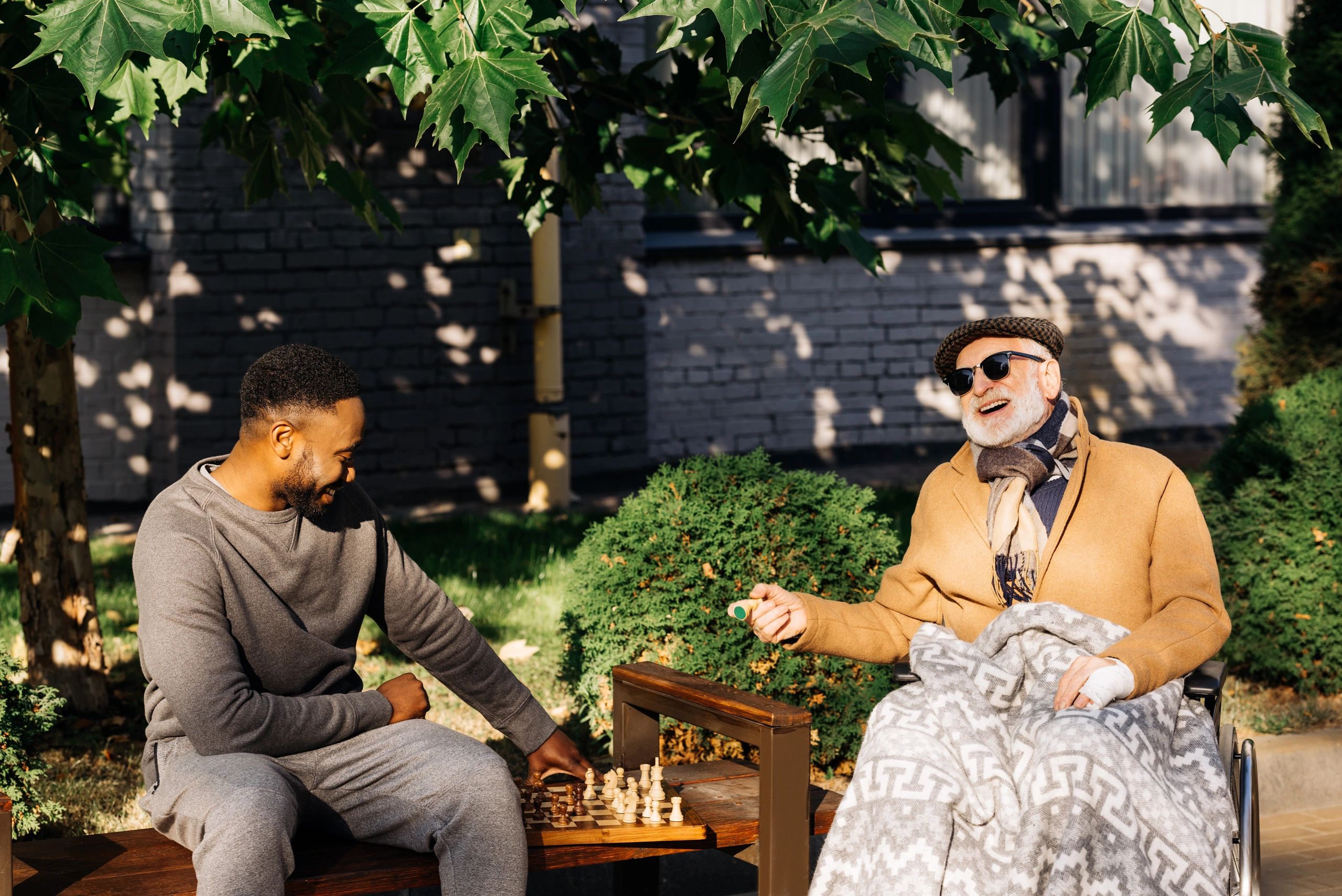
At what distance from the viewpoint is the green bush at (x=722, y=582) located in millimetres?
4770

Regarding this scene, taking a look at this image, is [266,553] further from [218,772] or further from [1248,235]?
[1248,235]

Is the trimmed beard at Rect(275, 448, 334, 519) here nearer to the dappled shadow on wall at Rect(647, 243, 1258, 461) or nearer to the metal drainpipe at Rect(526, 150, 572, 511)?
the metal drainpipe at Rect(526, 150, 572, 511)

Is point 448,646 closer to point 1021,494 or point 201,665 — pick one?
point 201,665

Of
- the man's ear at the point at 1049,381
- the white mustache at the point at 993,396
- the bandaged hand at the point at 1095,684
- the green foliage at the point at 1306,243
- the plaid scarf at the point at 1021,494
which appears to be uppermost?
the green foliage at the point at 1306,243

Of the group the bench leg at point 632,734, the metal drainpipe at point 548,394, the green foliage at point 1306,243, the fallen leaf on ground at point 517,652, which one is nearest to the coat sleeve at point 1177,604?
the bench leg at point 632,734

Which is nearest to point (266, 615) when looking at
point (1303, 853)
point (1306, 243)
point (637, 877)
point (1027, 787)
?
point (637, 877)

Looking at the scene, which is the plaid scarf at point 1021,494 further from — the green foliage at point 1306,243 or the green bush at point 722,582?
the green foliage at point 1306,243

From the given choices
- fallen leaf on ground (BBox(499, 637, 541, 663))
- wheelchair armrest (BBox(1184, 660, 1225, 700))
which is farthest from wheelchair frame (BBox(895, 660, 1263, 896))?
fallen leaf on ground (BBox(499, 637, 541, 663))

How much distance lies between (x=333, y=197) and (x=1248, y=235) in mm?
7318

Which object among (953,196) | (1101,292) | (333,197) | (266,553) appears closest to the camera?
(266,553)

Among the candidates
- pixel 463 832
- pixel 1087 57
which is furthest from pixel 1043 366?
pixel 463 832

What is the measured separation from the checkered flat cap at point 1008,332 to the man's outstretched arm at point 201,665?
5.46 ft

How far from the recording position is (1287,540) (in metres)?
5.86

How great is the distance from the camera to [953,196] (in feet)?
18.1
